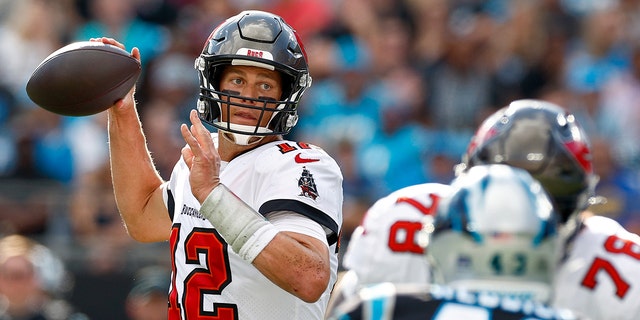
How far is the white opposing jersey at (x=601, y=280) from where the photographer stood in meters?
4.28

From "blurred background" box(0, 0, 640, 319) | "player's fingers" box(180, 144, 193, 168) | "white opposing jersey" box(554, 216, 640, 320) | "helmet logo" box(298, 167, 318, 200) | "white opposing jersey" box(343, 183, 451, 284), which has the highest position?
"player's fingers" box(180, 144, 193, 168)

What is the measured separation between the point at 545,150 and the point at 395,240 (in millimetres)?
740

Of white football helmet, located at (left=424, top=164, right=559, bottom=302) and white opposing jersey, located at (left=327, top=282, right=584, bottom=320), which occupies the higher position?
white football helmet, located at (left=424, top=164, right=559, bottom=302)

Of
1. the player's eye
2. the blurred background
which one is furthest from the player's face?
the blurred background

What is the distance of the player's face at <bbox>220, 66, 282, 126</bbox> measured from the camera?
4.64 meters

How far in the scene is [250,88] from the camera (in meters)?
4.69

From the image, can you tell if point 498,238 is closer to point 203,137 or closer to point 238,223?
point 238,223

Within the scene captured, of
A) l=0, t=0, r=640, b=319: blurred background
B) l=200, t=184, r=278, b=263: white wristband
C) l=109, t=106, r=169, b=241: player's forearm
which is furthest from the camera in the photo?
l=0, t=0, r=640, b=319: blurred background

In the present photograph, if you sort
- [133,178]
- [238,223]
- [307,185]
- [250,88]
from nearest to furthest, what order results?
[238,223], [307,185], [250,88], [133,178]

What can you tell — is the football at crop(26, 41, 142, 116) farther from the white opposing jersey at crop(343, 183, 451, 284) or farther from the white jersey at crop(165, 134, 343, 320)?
the white opposing jersey at crop(343, 183, 451, 284)

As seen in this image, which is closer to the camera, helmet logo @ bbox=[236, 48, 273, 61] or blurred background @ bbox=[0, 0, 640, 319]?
helmet logo @ bbox=[236, 48, 273, 61]

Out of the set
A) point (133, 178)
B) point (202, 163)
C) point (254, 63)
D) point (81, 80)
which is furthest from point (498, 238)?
point (133, 178)

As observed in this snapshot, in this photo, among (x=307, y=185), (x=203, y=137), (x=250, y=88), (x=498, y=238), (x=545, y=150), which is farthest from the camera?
(x=250, y=88)

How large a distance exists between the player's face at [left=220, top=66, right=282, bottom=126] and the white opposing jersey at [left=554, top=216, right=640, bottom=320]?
1280 mm
